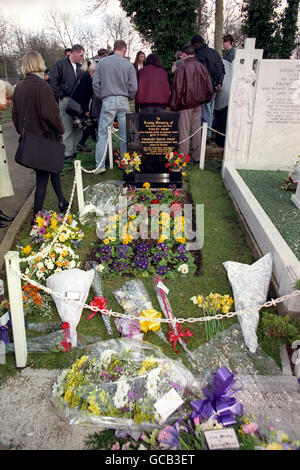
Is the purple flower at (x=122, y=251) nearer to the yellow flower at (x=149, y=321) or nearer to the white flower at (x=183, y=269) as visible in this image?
the white flower at (x=183, y=269)

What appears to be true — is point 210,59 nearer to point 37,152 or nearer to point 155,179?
point 155,179

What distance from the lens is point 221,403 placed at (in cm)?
229

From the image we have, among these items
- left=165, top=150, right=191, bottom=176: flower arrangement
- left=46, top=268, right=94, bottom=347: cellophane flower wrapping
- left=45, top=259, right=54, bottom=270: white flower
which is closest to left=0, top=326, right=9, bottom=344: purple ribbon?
left=46, top=268, right=94, bottom=347: cellophane flower wrapping

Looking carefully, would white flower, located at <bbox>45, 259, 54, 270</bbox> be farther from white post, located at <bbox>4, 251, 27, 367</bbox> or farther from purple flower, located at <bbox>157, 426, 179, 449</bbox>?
purple flower, located at <bbox>157, 426, 179, 449</bbox>

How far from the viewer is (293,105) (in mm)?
6168

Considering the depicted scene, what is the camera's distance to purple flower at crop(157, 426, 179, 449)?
2.07 meters

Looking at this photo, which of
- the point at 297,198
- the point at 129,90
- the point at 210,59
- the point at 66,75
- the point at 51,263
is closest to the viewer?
the point at 51,263

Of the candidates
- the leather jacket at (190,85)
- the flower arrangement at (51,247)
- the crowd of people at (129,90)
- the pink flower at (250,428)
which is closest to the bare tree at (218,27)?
the crowd of people at (129,90)

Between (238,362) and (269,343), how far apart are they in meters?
0.38

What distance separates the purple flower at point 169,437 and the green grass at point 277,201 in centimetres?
225

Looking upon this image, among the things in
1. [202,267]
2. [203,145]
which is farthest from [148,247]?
[203,145]

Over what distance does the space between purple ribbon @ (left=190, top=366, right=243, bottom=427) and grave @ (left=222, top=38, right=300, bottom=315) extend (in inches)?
108

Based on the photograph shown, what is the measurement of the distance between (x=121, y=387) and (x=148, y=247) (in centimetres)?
208

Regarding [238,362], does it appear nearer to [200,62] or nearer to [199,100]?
[199,100]
